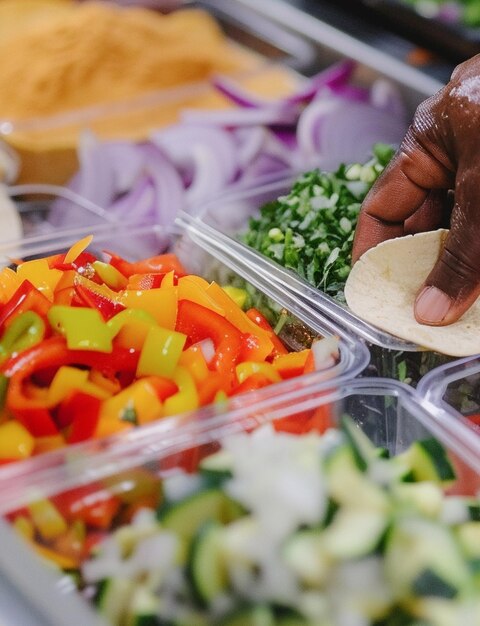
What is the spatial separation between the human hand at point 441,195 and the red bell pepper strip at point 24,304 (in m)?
0.69

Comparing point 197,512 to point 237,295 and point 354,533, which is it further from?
point 237,295

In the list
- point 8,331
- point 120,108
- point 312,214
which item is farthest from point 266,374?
point 120,108

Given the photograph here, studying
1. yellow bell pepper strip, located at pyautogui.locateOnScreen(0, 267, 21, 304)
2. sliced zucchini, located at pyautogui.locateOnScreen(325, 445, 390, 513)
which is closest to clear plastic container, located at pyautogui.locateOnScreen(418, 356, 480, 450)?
sliced zucchini, located at pyautogui.locateOnScreen(325, 445, 390, 513)

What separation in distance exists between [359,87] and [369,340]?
1.79m

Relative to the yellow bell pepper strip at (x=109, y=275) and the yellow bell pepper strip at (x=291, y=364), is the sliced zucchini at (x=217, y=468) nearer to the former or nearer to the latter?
the yellow bell pepper strip at (x=291, y=364)

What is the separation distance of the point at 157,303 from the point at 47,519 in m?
0.55

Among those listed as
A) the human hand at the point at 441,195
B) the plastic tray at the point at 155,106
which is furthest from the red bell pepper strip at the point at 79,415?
the plastic tray at the point at 155,106

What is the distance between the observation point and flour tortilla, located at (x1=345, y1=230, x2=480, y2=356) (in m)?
1.66

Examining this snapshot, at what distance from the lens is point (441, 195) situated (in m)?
1.88

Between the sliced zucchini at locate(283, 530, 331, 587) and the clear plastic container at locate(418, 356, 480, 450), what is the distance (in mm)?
491

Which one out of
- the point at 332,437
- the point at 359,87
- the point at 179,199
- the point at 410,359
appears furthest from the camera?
the point at 359,87

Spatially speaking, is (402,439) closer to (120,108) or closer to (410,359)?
(410,359)

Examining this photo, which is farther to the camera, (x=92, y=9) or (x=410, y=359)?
(x=92, y=9)

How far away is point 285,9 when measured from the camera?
3.62 metres
